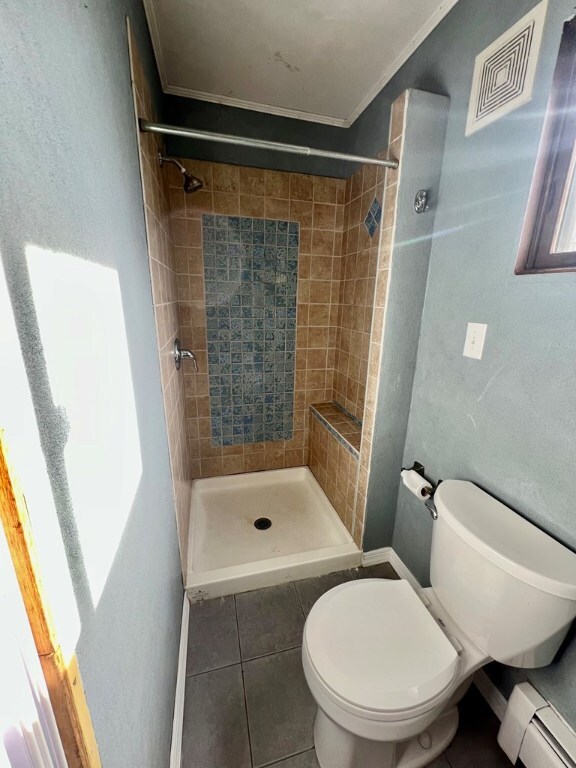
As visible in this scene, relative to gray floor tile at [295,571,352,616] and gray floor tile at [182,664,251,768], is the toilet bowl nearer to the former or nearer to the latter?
gray floor tile at [182,664,251,768]

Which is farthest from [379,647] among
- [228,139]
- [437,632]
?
[228,139]

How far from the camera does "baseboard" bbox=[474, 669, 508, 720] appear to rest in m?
1.04

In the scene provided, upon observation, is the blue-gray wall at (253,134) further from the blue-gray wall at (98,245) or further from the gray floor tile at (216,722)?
the gray floor tile at (216,722)

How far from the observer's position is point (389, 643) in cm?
90

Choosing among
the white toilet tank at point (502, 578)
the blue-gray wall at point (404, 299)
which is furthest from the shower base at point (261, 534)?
the white toilet tank at point (502, 578)

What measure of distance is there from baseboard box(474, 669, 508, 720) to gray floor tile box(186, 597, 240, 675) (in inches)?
35.4

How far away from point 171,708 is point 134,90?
189 centimetres

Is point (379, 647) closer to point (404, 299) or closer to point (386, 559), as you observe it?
point (386, 559)

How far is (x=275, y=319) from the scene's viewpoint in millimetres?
2047

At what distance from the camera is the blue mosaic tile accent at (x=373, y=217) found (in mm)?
1642

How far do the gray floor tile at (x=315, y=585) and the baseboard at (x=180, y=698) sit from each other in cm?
52

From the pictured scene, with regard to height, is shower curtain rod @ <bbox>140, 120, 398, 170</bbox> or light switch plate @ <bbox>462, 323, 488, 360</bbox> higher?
shower curtain rod @ <bbox>140, 120, 398, 170</bbox>

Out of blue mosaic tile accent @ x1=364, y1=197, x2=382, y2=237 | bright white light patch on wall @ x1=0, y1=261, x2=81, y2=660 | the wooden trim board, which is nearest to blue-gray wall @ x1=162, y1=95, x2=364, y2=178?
blue mosaic tile accent @ x1=364, y1=197, x2=382, y2=237

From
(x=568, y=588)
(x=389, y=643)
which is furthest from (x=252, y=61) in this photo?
(x=389, y=643)
